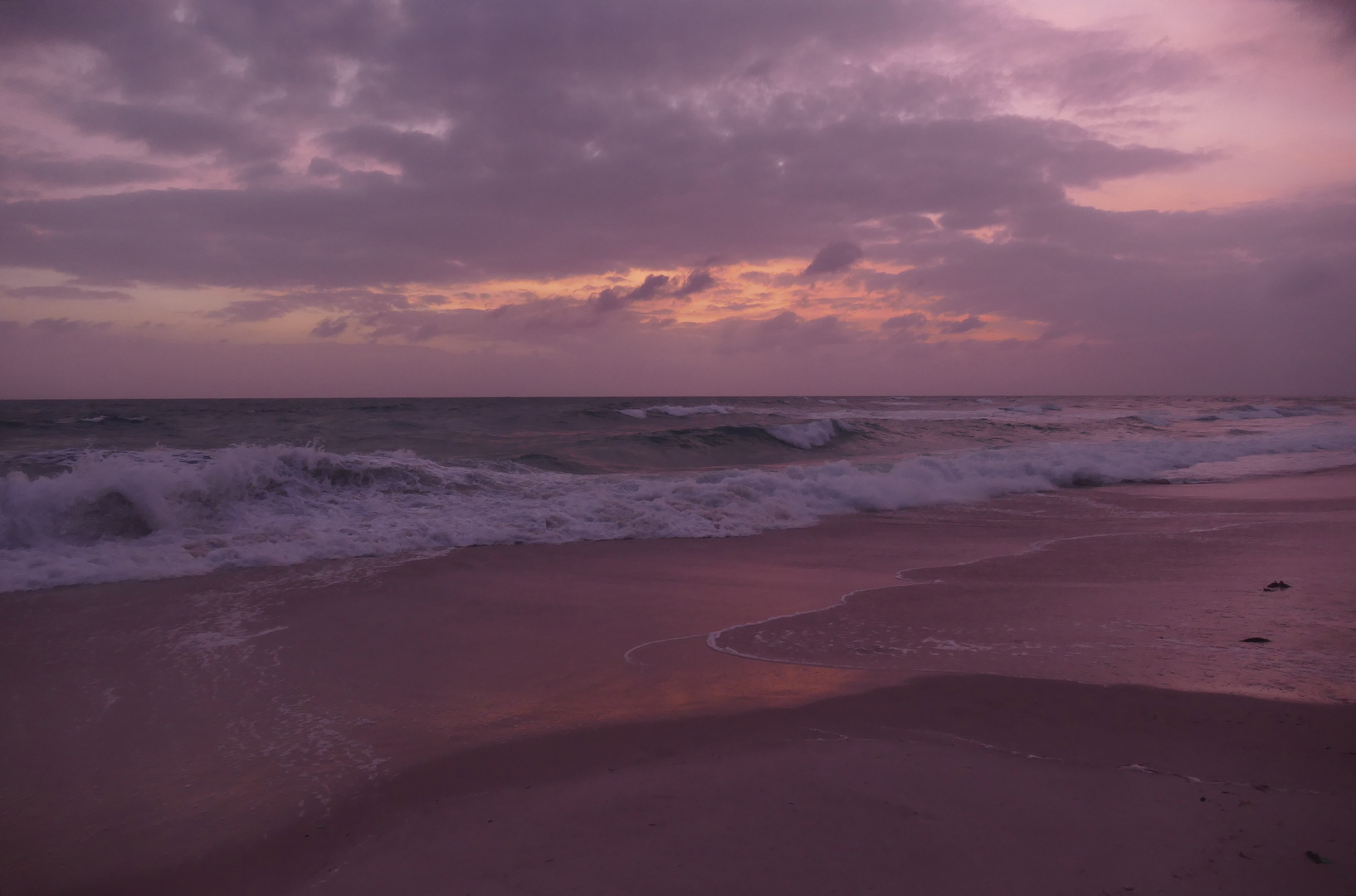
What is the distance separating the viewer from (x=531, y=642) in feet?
17.9

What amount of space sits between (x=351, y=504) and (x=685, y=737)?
8.36 metres

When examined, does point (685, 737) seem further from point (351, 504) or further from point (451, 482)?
point (451, 482)

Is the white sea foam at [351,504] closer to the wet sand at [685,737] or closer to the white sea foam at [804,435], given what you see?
the wet sand at [685,737]

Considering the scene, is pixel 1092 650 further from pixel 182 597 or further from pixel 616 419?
pixel 616 419

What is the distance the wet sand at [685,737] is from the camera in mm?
2729

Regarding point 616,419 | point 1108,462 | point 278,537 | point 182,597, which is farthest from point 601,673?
point 616,419

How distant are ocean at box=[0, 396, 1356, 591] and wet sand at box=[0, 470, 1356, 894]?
5.54ft

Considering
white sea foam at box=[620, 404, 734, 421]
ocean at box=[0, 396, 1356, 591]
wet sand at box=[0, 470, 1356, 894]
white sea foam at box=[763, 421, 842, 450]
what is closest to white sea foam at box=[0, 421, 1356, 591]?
ocean at box=[0, 396, 1356, 591]

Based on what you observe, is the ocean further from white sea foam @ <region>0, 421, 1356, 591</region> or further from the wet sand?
the wet sand

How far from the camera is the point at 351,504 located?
1068 centimetres

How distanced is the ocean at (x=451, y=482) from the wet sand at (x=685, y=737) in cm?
169

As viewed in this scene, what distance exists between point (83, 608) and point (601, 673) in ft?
15.6

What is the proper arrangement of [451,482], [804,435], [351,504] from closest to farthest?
[351,504] < [451,482] < [804,435]

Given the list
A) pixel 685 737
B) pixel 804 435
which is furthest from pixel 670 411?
pixel 685 737
